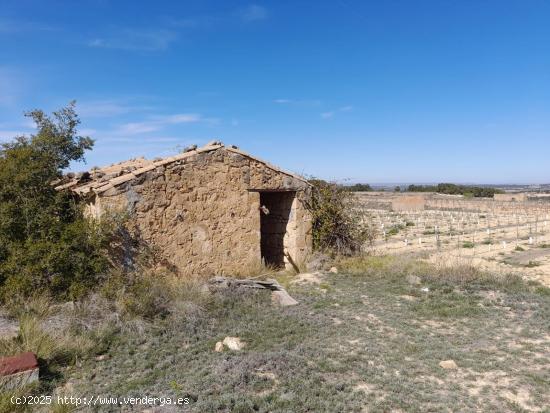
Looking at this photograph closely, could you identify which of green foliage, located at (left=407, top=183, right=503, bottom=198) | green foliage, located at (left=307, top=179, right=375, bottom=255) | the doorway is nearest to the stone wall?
the doorway

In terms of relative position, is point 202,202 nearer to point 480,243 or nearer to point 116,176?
point 116,176

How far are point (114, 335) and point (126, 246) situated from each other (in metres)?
2.48

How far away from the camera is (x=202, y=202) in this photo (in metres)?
9.38

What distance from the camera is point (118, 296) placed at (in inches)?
266

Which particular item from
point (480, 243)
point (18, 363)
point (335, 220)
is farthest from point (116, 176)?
point (480, 243)

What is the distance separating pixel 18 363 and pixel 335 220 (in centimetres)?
853

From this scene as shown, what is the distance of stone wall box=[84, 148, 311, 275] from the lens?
8.45 meters

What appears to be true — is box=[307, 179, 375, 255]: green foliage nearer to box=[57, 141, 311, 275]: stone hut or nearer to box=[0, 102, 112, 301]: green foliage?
box=[57, 141, 311, 275]: stone hut

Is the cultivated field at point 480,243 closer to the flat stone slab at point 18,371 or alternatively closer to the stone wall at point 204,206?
the stone wall at point 204,206

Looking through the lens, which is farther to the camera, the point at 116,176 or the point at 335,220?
the point at 335,220

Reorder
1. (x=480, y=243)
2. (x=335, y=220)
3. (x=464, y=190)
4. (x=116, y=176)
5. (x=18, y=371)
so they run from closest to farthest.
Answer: (x=18, y=371), (x=116, y=176), (x=335, y=220), (x=480, y=243), (x=464, y=190)

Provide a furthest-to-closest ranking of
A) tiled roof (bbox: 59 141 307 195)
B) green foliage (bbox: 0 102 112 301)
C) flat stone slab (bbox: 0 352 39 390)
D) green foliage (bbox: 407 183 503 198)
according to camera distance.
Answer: green foliage (bbox: 407 183 503 198)
tiled roof (bbox: 59 141 307 195)
green foliage (bbox: 0 102 112 301)
flat stone slab (bbox: 0 352 39 390)

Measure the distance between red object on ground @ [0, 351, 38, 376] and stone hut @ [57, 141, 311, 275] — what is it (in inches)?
142

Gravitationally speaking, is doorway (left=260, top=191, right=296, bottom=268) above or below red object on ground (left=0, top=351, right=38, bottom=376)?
above
